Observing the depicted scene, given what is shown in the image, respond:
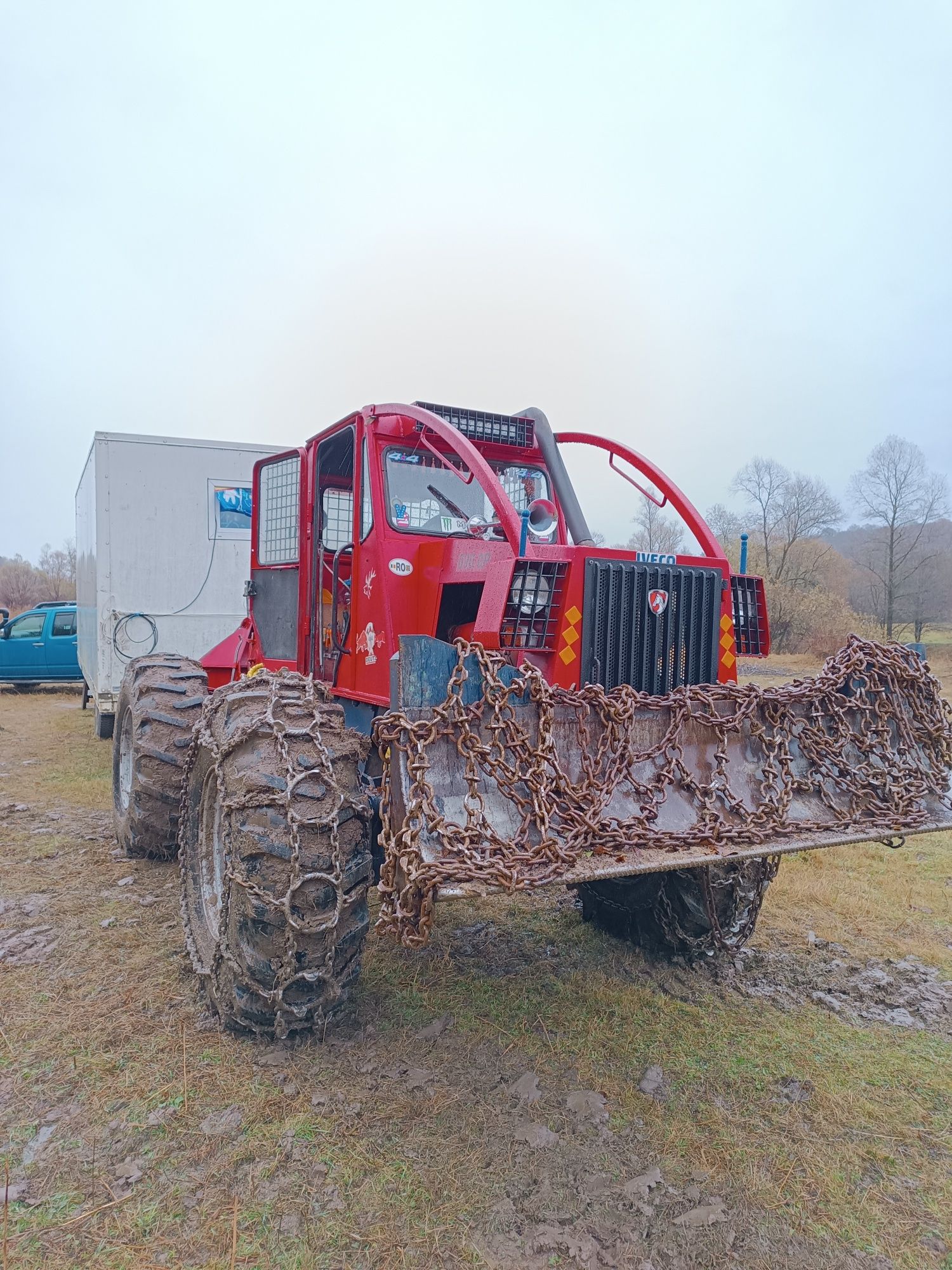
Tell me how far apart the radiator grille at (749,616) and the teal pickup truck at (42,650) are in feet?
49.7

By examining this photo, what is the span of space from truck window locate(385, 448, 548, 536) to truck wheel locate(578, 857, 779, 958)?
6.38 feet

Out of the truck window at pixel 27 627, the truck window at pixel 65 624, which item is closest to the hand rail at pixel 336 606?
the truck window at pixel 65 624

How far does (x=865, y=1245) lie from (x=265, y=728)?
2.39 meters

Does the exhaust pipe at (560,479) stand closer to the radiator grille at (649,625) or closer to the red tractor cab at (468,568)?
the red tractor cab at (468,568)

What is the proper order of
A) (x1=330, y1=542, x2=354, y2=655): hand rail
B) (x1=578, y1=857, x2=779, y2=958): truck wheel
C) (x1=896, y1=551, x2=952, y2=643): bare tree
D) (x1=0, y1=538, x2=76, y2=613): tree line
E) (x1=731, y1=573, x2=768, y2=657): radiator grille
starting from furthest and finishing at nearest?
(x1=0, y1=538, x2=76, y2=613): tree line, (x1=896, y1=551, x2=952, y2=643): bare tree, (x1=330, y1=542, x2=354, y2=655): hand rail, (x1=731, y1=573, x2=768, y2=657): radiator grille, (x1=578, y1=857, x2=779, y2=958): truck wheel

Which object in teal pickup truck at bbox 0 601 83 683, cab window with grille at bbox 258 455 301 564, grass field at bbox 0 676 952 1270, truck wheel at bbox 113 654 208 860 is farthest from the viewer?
teal pickup truck at bbox 0 601 83 683

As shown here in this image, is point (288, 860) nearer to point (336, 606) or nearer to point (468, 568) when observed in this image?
point (468, 568)

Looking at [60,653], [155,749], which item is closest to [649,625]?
[155,749]

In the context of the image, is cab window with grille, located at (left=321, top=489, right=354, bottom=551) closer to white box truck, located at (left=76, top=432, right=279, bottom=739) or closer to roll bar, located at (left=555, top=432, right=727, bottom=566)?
roll bar, located at (left=555, top=432, right=727, bottom=566)

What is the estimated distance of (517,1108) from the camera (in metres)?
2.89

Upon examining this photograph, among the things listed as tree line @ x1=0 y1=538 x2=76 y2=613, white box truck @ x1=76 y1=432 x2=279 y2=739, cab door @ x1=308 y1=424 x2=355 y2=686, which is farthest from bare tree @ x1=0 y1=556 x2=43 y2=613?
cab door @ x1=308 y1=424 x2=355 y2=686

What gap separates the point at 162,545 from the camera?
934cm

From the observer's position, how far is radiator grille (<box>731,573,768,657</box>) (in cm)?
397

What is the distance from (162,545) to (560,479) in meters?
6.18
